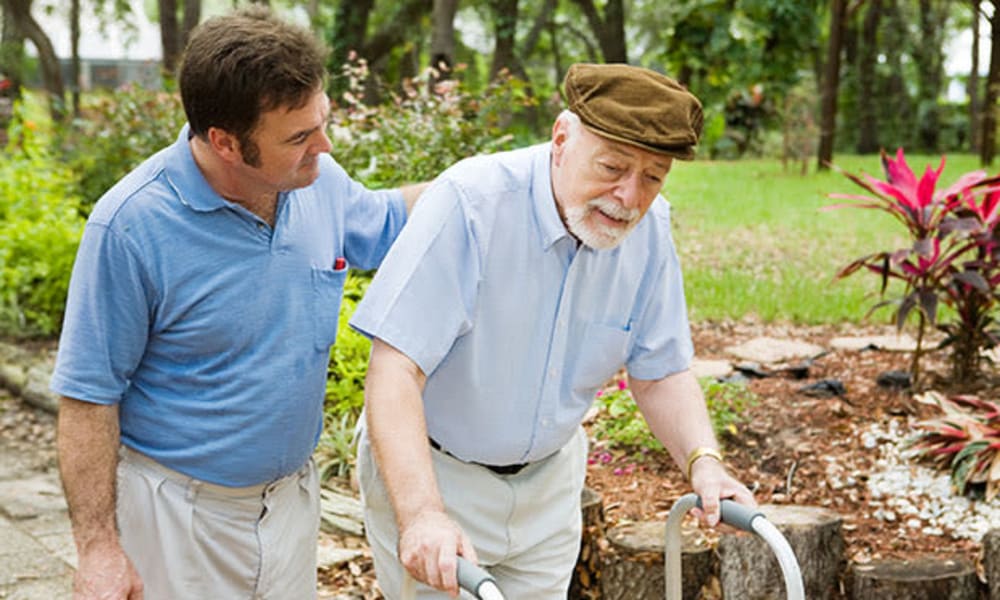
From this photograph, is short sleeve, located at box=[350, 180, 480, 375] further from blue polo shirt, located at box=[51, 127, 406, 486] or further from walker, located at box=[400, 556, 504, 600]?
walker, located at box=[400, 556, 504, 600]

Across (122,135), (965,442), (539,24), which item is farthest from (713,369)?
(539,24)

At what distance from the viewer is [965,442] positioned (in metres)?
3.99

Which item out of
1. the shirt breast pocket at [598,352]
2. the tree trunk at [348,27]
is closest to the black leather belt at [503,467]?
the shirt breast pocket at [598,352]

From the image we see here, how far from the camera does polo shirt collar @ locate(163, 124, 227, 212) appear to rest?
2.16 metres

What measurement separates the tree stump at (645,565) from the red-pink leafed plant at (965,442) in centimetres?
99

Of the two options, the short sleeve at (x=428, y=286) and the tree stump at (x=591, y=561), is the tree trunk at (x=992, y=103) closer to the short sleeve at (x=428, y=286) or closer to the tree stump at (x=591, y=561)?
the tree stump at (x=591, y=561)

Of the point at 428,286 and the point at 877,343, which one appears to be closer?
Answer: the point at 428,286

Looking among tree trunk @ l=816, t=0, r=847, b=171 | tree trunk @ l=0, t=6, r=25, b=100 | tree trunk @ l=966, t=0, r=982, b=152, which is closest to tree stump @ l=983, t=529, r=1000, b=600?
tree trunk @ l=816, t=0, r=847, b=171

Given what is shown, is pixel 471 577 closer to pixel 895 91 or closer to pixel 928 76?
pixel 895 91

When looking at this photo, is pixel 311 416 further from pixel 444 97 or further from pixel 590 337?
pixel 444 97

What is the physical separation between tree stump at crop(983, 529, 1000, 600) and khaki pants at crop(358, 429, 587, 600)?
4.82 feet

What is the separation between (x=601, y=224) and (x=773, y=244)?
759 cm

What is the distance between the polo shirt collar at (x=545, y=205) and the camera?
226 centimetres

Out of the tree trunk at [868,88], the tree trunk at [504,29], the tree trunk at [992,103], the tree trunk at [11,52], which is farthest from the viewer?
the tree trunk at [11,52]
